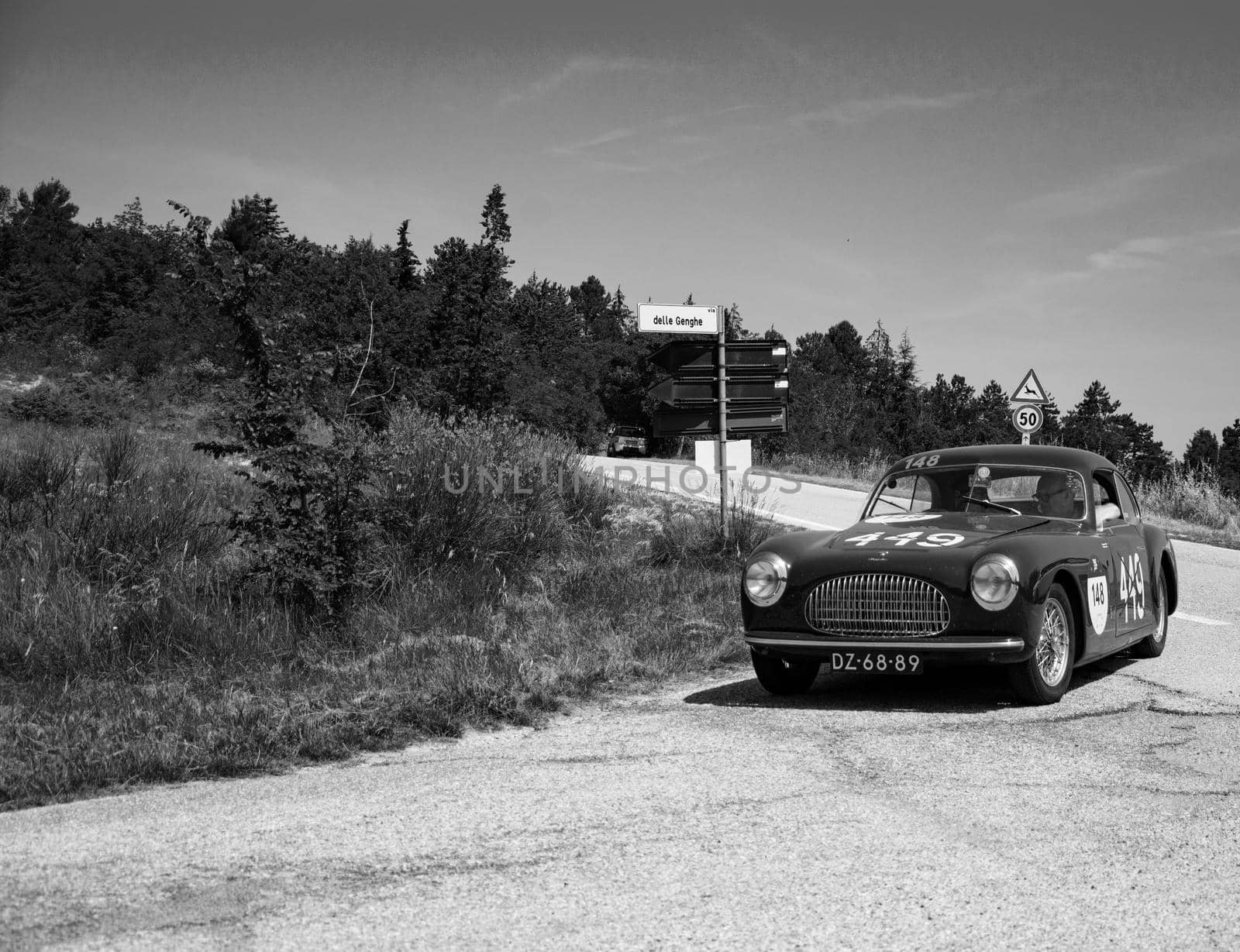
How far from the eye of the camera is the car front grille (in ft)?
23.8

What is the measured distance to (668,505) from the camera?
1800 centimetres

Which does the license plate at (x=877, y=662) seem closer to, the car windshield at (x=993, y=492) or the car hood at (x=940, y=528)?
the car hood at (x=940, y=528)

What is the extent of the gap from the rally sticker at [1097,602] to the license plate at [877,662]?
141 cm

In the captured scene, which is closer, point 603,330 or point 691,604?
point 691,604

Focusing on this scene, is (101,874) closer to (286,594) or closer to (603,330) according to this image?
(286,594)

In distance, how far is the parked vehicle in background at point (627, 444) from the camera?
180 ft

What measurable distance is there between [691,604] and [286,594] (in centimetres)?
359

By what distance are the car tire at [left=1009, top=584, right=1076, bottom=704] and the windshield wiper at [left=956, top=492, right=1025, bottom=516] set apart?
0.95 m

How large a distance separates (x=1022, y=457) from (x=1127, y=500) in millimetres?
1166

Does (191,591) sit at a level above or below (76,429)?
below

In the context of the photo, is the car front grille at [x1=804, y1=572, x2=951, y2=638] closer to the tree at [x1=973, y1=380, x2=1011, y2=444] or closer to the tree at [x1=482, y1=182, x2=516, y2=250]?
the tree at [x1=482, y1=182, x2=516, y2=250]

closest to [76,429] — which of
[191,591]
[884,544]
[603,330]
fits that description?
[191,591]

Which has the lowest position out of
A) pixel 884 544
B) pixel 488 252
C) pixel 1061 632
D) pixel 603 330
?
pixel 1061 632

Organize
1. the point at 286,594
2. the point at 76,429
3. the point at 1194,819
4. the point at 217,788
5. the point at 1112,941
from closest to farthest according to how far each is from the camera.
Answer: the point at 1112,941 < the point at 1194,819 < the point at 217,788 < the point at 286,594 < the point at 76,429
